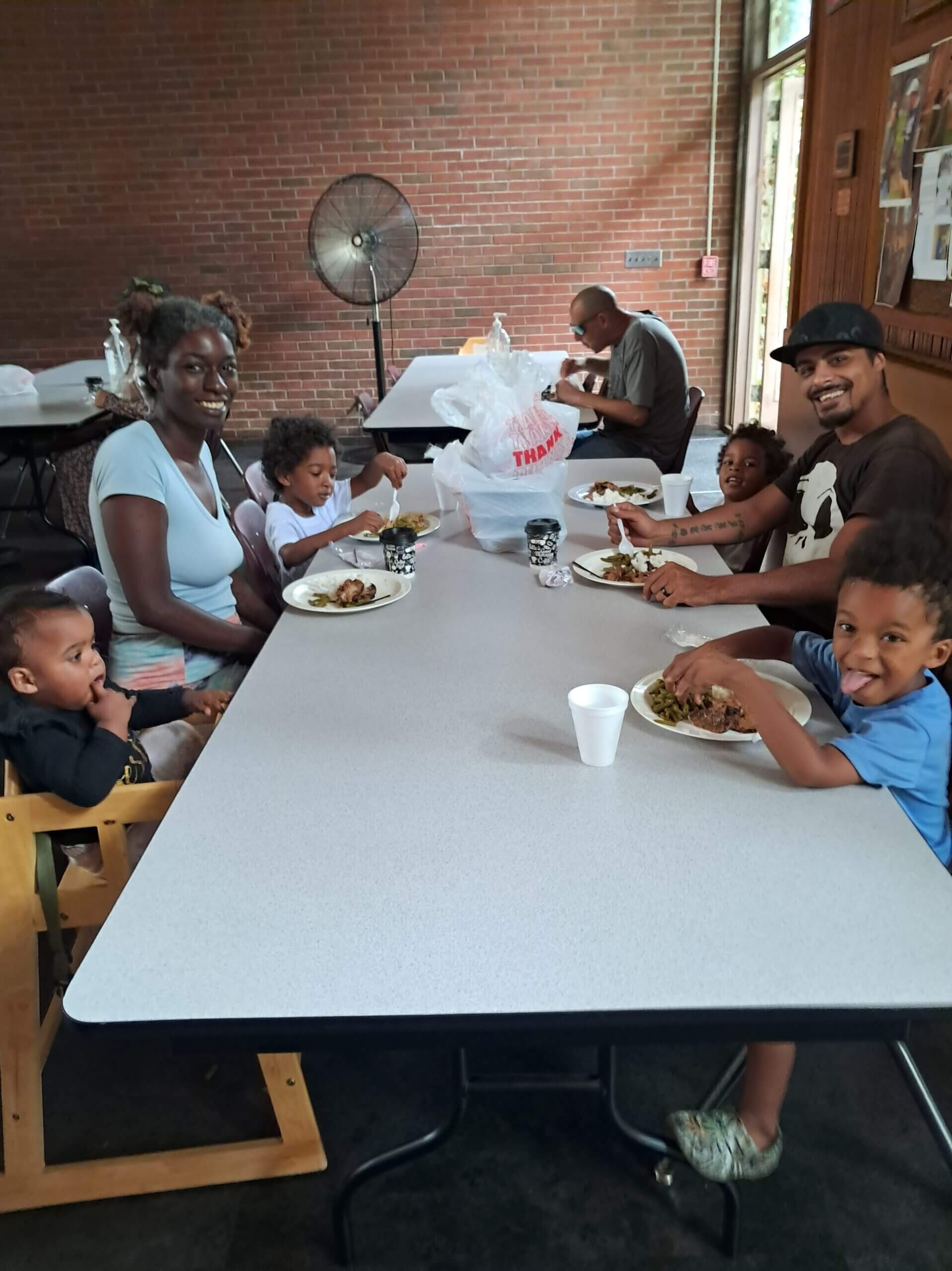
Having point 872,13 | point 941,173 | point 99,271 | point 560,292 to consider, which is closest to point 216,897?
point 941,173

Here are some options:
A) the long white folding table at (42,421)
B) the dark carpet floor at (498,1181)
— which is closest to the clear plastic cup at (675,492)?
the dark carpet floor at (498,1181)

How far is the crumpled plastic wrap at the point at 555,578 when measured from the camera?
1.81m

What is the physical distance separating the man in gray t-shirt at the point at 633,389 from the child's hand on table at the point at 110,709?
2405 mm

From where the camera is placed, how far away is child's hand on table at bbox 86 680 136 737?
1.35 metres

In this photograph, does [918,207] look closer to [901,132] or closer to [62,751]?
[901,132]

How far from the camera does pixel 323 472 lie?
234 cm

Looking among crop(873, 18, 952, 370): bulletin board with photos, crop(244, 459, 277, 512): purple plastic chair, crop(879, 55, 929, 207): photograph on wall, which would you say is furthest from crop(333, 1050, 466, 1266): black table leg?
crop(879, 55, 929, 207): photograph on wall

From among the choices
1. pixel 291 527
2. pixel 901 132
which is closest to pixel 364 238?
pixel 901 132

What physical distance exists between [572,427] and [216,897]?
1.28 meters

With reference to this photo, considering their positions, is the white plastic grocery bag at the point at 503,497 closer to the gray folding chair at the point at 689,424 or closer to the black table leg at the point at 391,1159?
the black table leg at the point at 391,1159

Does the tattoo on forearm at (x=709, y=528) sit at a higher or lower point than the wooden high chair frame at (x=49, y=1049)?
higher

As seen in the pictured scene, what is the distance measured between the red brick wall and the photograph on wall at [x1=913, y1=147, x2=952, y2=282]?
3.66 meters

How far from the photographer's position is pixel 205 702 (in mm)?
1651

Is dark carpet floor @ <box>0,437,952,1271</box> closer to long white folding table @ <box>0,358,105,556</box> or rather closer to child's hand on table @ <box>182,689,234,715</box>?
child's hand on table @ <box>182,689,234,715</box>
